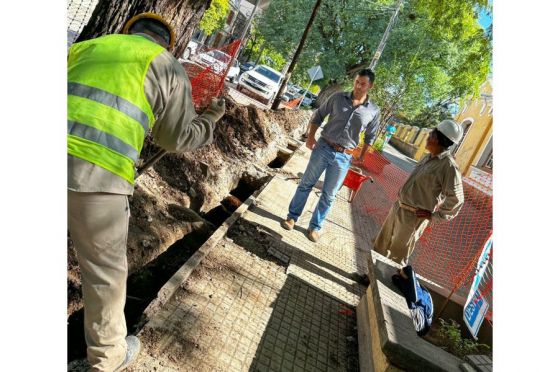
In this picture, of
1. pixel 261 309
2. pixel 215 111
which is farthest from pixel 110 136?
pixel 261 309

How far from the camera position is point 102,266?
204 cm

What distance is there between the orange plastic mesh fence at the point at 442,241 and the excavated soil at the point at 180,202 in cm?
284

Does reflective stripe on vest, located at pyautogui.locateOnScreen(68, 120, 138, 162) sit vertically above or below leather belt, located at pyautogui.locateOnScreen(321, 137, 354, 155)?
below

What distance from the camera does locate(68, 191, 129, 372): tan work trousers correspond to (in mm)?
1931

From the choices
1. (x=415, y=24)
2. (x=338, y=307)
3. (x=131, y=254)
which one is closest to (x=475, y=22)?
(x=338, y=307)

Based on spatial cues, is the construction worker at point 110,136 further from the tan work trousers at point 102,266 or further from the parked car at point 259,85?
the parked car at point 259,85

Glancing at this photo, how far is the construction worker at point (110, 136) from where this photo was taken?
1.85 m

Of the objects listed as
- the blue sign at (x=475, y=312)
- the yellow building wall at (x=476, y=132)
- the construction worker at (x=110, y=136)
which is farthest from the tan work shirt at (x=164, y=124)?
the yellow building wall at (x=476, y=132)

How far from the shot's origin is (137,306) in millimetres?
3502

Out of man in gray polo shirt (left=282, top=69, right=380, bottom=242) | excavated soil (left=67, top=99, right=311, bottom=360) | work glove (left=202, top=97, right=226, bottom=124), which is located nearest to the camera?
work glove (left=202, top=97, right=226, bottom=124)

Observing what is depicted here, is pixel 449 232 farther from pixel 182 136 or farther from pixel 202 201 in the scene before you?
pixel 182 136

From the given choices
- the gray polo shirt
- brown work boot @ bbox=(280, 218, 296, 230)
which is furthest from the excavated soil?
the gray polo shirt

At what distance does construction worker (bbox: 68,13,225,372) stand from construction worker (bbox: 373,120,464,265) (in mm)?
2957

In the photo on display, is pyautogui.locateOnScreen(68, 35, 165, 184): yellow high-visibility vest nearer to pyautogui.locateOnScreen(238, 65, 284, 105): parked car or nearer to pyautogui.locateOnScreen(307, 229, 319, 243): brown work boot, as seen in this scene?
pyautogui.locateOnScreen(307, 229, 319, 243): brown work boot
